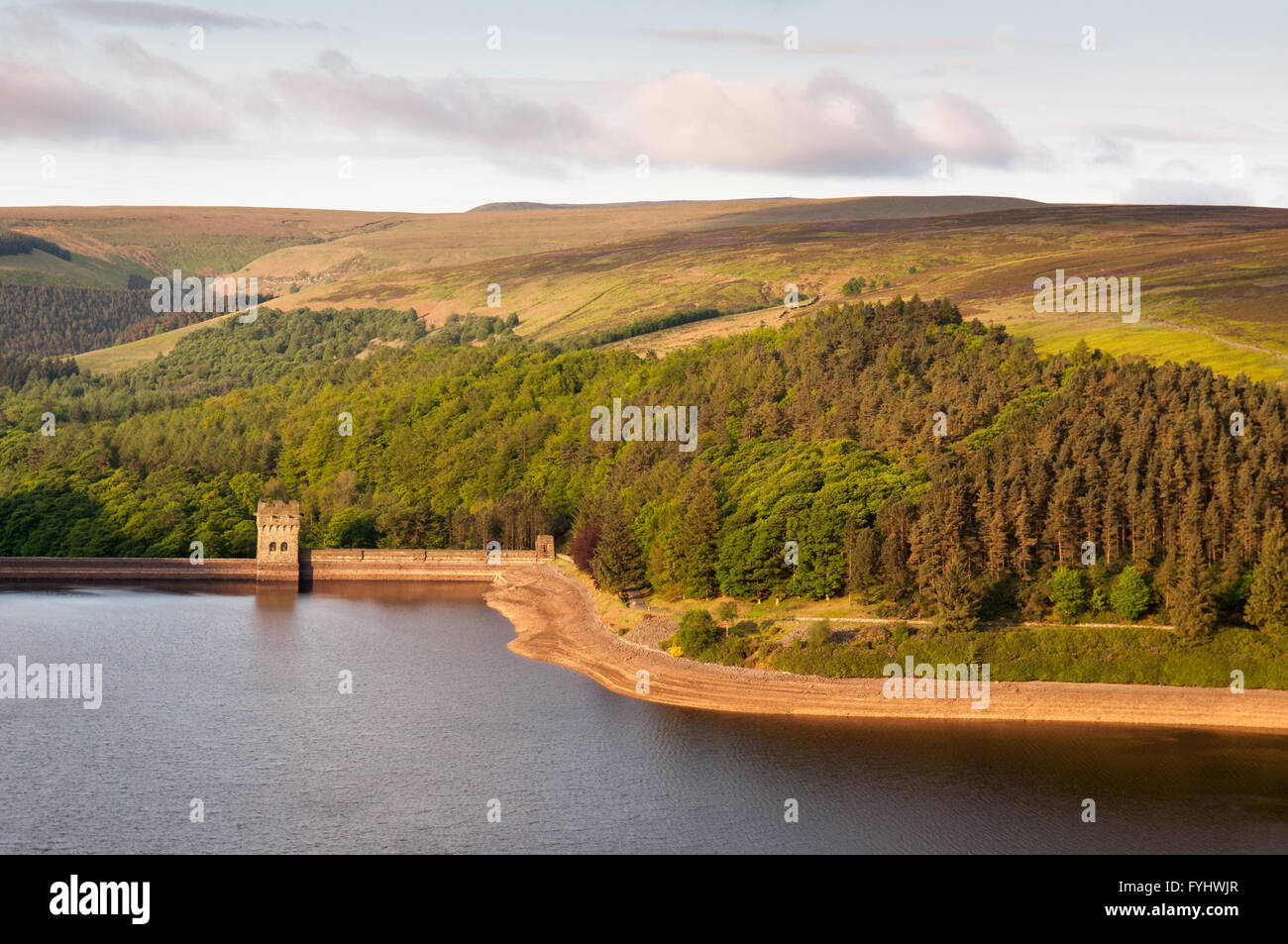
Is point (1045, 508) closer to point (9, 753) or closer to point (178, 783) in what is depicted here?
point (178, 783)

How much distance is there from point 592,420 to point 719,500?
194 ft

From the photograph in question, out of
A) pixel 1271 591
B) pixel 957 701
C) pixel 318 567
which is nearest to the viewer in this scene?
pixel 957 701

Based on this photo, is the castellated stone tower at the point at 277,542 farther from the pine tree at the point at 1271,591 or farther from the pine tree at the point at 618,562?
the pine tree at the point at 1271,591

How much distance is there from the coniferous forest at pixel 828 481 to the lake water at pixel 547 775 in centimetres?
1412

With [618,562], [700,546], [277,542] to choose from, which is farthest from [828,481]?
[277,542]

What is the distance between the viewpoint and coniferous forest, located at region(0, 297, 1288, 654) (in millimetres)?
88938

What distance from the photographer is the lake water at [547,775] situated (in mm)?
58438

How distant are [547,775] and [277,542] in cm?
8474

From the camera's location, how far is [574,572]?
5030 inches

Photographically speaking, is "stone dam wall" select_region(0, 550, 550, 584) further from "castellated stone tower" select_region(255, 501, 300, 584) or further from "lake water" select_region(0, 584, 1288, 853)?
"lake water" select_region(0, 584, 1288, 853)

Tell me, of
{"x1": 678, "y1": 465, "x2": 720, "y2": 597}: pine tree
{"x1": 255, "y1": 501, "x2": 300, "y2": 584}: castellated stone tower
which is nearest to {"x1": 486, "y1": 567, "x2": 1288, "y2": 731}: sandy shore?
{"x1": 678, "y1": 465, "x2": 720, "y2": 597}: pine tree

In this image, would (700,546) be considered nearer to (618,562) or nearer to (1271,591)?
(618,562)

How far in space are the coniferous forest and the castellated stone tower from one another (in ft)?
24.4

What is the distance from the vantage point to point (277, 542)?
145 meters
